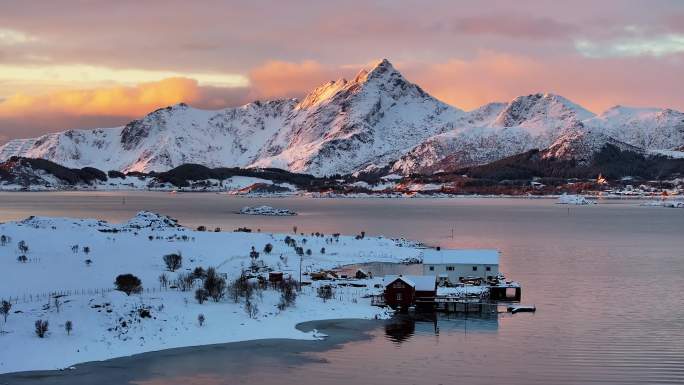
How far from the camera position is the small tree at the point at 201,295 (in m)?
47.0

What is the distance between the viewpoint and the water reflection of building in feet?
→ 150

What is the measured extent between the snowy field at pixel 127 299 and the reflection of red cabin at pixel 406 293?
1.69 metres

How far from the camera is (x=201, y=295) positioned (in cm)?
4716

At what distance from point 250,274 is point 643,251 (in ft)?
174

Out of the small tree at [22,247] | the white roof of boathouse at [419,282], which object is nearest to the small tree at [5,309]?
the small tree at [22,247]

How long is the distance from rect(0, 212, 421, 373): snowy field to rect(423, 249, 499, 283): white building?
8.53 metres

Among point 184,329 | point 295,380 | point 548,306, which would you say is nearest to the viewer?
point 295,380

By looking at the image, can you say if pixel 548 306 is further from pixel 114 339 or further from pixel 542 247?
pixel 542 247

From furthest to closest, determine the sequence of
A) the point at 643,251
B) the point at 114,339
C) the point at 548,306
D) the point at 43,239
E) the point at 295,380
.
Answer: the point at 643,251 → the point at 43,239 → the point at 548,306 → the point at 114,339 → the point at 295,380

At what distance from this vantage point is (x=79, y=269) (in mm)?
58344

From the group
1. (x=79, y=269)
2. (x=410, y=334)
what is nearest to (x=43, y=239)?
(x=79, y=269)

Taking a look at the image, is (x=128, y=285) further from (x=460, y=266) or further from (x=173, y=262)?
(x=460, y=266)

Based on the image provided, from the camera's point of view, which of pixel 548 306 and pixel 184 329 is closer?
pixel 184 329

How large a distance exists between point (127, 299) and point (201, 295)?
4.10 m
